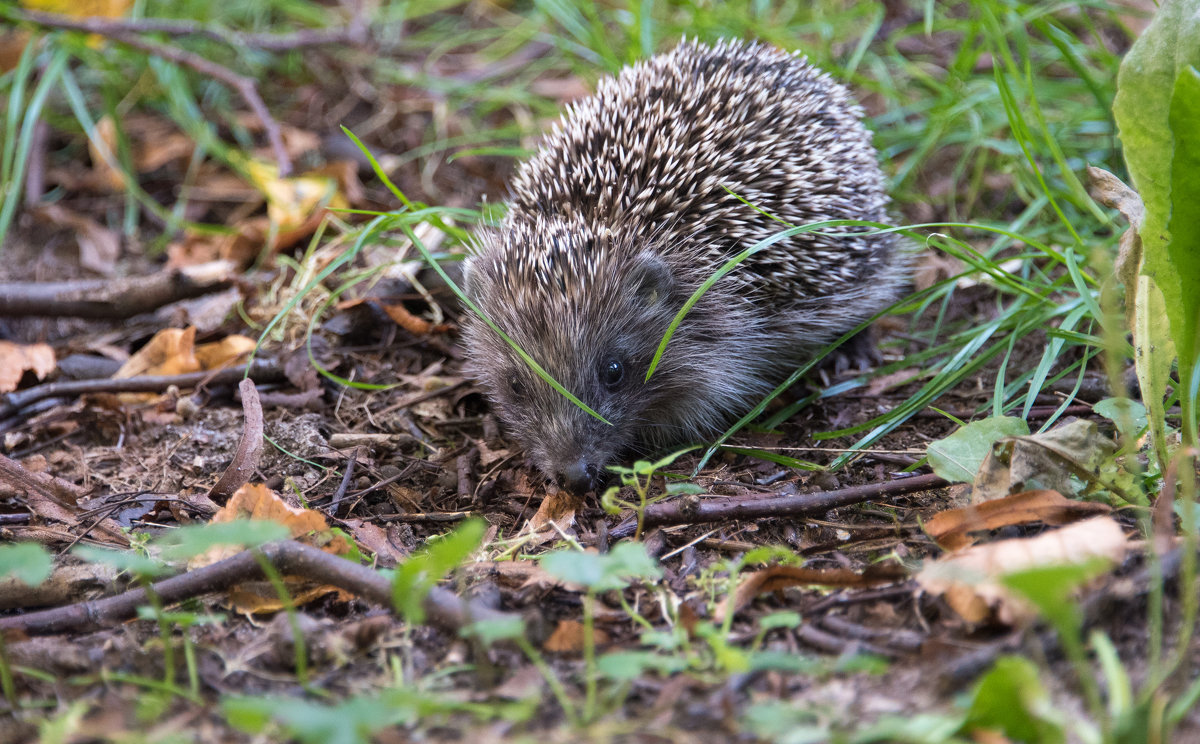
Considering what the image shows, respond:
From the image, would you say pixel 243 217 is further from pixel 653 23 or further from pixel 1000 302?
pixel 1000 302

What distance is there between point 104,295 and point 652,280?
3428 millimetres

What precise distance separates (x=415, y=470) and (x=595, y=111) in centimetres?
224

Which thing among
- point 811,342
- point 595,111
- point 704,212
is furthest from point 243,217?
point 811,342

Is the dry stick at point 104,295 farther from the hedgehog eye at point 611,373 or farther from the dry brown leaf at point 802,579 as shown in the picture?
the dry brown leaf at point 802,579

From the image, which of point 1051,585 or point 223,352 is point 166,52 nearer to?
point 223,352

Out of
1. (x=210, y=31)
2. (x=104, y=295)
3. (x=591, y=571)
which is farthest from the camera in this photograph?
(x=210, y=31)

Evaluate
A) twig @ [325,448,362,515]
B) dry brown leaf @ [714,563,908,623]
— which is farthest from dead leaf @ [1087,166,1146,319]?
twig @ [325,448,362,515]

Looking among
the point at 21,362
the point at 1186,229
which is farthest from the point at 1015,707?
the point at 21,362

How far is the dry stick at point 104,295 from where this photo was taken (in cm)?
559

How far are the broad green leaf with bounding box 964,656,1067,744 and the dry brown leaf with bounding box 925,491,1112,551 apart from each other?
2.90 feet

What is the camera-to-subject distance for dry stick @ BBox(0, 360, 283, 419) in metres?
4.91

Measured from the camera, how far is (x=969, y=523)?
317 centimetres

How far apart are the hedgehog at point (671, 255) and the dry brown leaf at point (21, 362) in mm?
2488

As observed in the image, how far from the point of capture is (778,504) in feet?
11.8
